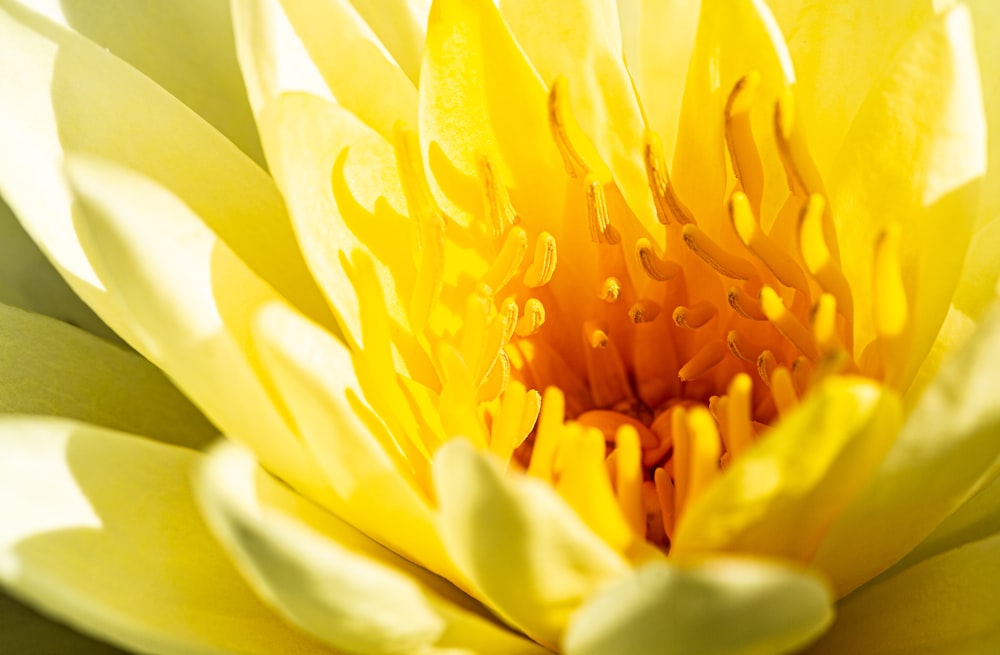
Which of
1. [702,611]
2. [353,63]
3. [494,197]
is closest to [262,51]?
[353,63]

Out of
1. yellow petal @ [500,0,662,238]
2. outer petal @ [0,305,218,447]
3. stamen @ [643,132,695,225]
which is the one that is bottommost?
outer petal @ [0,305,218,447]

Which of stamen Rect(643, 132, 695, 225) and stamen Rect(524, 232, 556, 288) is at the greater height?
stamen Rect(643, 132, 695, 225)

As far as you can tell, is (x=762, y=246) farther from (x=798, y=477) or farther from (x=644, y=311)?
(x=798, y=477)

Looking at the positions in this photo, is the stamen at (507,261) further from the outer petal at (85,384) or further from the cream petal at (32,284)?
the cream petal at (32,284)

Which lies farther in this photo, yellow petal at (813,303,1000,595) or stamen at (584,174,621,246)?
stamen at (584,174,621,246)

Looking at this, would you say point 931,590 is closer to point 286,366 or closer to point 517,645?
point 517,645

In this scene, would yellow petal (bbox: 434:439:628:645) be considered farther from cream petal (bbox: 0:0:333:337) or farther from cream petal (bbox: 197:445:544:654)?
cream petal (bbox: 0:0:333:337)

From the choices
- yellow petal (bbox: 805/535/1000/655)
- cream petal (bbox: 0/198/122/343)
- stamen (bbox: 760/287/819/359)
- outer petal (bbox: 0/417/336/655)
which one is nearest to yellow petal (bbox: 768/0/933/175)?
stamen (bbox: 760/287/819/359)
